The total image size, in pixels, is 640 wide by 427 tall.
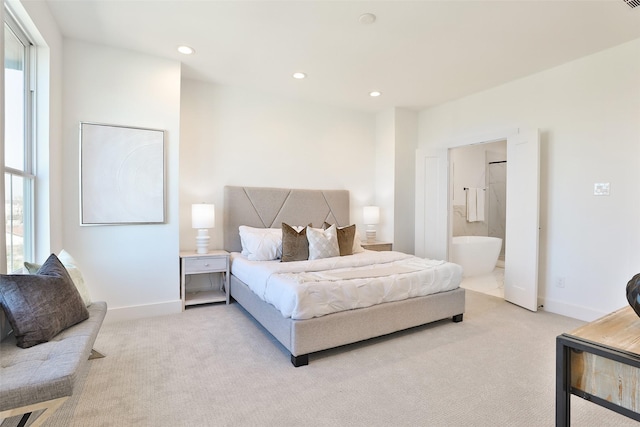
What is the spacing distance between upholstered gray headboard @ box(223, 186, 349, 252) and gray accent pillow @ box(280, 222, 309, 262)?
0.75 meters

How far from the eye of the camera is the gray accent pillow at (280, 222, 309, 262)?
3650 millimetres

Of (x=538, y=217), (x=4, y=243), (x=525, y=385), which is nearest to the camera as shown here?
(x=4, y=243)

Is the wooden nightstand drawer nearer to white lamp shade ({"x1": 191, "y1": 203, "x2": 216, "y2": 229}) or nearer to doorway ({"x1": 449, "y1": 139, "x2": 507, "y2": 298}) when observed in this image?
white lamp shade ({"x1": 191, "y1": 203, "x2": 216, "y2": 229})

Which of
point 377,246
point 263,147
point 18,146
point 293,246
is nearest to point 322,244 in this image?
point 293,246

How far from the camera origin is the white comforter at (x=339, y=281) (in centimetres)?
249

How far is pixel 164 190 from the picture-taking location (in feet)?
11.5

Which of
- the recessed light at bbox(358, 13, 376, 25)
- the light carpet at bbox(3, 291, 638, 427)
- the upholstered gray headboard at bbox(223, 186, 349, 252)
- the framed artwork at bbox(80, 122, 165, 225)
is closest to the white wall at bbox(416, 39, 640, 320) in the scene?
the light carpet at bbox(3, 291, 638, 427)

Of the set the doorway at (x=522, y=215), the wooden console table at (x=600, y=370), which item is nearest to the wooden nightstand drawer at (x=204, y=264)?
the wooden console table at (x=600, y=370)

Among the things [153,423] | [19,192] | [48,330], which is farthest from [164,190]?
[153,423]

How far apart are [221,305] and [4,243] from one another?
228 centimetres

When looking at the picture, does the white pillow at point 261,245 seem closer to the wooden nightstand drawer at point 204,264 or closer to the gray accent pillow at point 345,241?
the wooden nightstand drawer at point 204,264

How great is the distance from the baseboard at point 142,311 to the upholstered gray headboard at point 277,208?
37.3 inches

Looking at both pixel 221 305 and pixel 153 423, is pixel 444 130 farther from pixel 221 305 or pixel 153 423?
pixel 153 423

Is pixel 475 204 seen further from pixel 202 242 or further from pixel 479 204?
pixel 202 242
